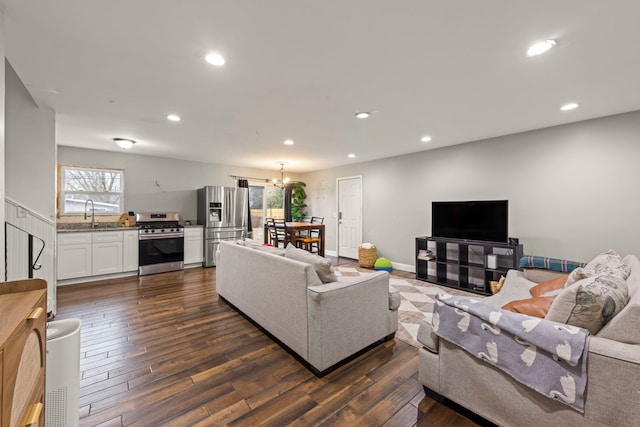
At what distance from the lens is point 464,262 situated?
430 cm

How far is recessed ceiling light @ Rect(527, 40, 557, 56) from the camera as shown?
1854mm

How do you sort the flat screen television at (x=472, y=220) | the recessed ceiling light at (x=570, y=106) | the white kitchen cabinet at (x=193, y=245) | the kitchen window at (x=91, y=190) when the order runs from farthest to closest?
the white kitchen cabinet at (x=193, y=245) → the kitchen window at (x=91, y=190) → the flat screen television at (x=472, y=220) → the recessed ceiling light at (x=570, y=106)

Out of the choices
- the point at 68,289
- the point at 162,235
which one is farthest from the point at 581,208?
the point at 68,289

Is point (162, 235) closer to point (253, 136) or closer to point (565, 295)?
point (253, 136)

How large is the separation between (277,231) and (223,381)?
4.18m

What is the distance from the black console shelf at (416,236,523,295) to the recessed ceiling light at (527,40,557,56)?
8.70ft

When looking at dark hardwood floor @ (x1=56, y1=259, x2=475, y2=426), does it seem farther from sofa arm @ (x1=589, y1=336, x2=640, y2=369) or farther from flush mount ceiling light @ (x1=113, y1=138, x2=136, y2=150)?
flush mount ceiling light @ (x1=113, y1=138, x2=136, y2=150)

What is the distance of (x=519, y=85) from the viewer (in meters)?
2.50

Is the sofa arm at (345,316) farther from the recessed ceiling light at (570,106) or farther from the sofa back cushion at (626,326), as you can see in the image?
the recessed ceiling light at (570,106)

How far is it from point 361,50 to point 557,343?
212cm

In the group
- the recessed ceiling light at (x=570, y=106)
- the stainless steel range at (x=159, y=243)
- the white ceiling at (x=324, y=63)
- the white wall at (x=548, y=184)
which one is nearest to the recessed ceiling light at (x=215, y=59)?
the white ceiling at (x=324, y=63)

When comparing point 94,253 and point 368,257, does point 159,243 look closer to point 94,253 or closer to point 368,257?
point 94,253

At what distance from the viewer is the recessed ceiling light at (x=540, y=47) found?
73.0 inches

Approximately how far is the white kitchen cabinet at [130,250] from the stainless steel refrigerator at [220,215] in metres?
1.26
